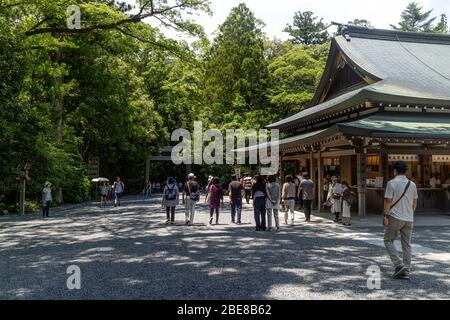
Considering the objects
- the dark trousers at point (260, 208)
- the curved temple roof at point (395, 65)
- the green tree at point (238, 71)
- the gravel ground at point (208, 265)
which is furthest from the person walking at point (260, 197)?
the green tree at point (238, 71)

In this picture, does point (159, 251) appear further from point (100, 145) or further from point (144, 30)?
point (100, 145)

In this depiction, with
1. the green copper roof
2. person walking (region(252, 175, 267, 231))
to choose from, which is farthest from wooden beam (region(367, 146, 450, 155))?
person walking (region(252, 175, 267, 231))

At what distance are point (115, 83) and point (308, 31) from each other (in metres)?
35.3

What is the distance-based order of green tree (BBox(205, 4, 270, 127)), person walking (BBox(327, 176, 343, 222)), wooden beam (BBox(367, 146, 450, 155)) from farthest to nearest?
green tree (BBox(205, 4, 270, 127)) < wooden beam (BBox(367, 146, 450, 155)) < person walking (BBox(327, 176, 343, 222))

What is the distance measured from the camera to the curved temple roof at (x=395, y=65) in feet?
50.1

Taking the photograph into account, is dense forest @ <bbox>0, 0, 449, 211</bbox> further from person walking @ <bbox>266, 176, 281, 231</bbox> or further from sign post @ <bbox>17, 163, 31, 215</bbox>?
person walking @ <bbox>266, 176, 281, 231</bbox>

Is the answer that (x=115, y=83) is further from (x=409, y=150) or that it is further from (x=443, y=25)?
(x=443, y=25)

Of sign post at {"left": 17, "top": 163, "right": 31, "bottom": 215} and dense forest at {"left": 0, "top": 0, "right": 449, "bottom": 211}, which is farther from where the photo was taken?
sign post at {"left": 17, "top": 163, "right": 31, "bottom": 215}

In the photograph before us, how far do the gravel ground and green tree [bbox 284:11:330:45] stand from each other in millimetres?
A: 45260

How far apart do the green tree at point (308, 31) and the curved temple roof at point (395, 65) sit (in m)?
30.7

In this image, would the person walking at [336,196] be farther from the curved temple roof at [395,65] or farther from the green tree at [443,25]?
the green tree at [443,25]

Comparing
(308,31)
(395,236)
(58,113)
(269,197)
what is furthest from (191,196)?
(308,31)

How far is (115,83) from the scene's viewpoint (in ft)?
83.9

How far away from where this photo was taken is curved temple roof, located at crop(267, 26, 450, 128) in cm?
1527
